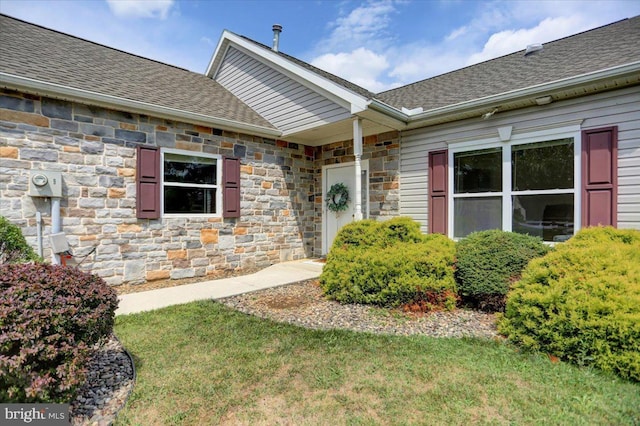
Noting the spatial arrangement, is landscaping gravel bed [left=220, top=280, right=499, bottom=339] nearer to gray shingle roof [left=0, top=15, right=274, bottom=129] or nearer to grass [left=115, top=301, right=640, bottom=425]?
grass [left=115, top=301, right=640, bottom=425]

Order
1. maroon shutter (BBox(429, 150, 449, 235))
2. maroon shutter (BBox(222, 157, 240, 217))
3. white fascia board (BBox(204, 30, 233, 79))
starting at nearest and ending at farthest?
maroon shutter (BBox(429, 150, 449, 235))
maroon shutter (BBox(222, 157, 240, 217))
white fascia board (BBox(204, 30, 233, 79))

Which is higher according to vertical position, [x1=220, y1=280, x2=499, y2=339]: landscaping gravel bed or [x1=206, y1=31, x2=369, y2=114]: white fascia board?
[x1=206, y1=31, x2=369, y2=114]: white fascia board

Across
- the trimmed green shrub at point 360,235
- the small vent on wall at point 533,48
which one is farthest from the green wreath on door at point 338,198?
the small vent on wall at point 533,48

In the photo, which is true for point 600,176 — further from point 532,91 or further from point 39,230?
point 39,230

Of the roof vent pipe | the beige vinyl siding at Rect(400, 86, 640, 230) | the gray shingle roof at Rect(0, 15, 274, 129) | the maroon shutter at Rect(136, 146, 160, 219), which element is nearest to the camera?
the beige vinyl siding at Rect(400, 86, 640, 230)

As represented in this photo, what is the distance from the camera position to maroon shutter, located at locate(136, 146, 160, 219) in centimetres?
554

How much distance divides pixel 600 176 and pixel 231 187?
5.96 metres

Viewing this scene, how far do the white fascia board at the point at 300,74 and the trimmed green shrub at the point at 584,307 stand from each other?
3.54 metres

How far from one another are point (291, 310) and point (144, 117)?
4.12 metres

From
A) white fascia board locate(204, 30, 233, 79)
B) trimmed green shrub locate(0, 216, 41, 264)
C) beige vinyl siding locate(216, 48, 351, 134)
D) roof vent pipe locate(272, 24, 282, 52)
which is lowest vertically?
trimmed green shrub locate(0, 216, 41, 264)

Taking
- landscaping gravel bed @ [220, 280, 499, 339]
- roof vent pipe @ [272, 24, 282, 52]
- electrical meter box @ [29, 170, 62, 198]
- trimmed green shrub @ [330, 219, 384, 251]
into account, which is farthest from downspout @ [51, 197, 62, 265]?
roof vent pipe @ [272, 24, 282, 52]

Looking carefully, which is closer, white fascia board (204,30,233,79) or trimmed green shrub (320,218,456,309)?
trimmed green shrub (320,218,456,309)

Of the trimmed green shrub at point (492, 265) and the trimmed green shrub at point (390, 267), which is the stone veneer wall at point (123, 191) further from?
the trimmed green shrub at point (492, 265)

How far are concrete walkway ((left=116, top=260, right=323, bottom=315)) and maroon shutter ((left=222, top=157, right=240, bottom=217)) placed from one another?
1.34 meters
